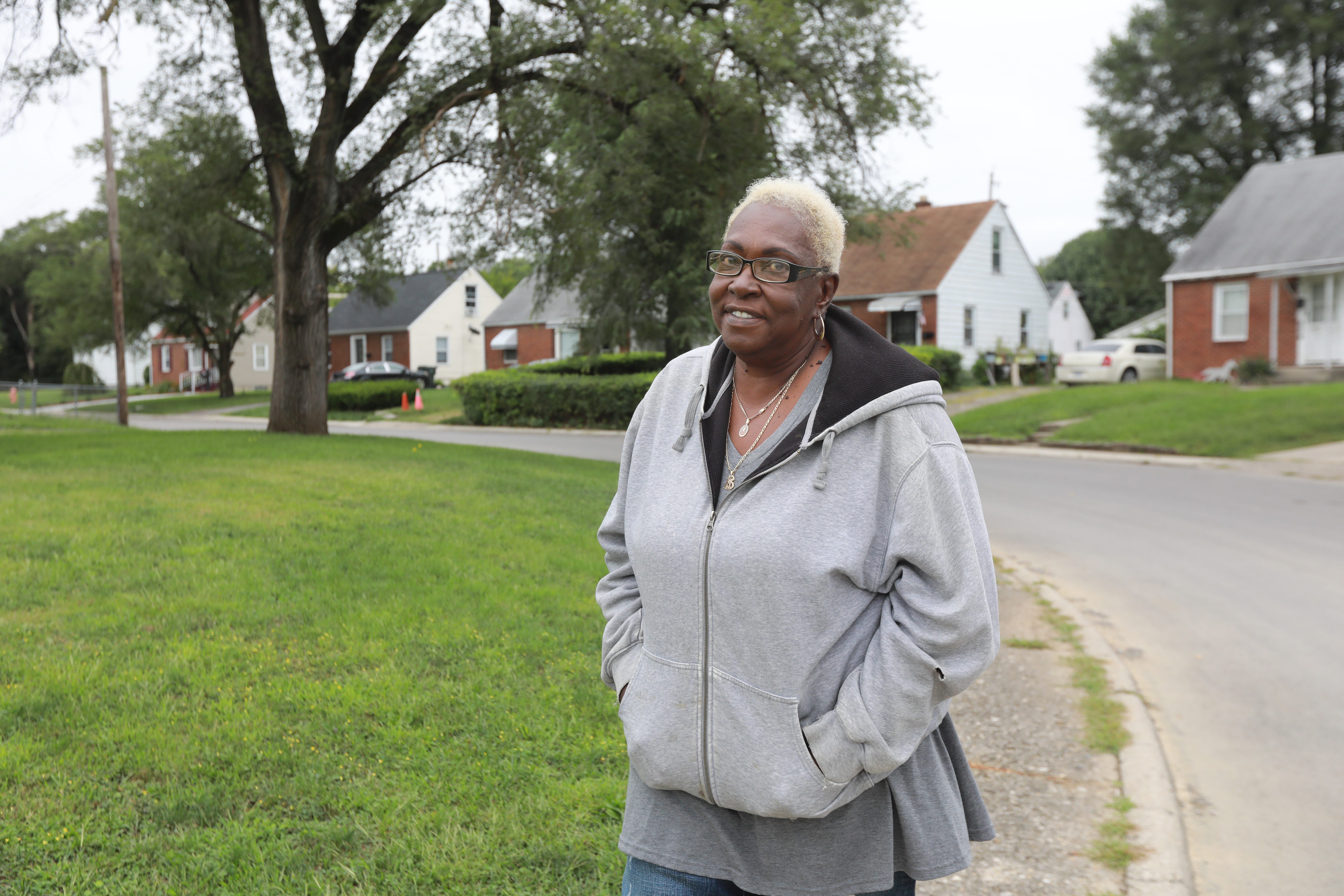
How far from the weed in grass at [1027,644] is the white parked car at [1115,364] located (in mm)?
25256

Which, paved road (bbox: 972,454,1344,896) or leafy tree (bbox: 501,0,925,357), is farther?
leafy tree (bbox: 501,0,925,357)

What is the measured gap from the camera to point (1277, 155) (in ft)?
126

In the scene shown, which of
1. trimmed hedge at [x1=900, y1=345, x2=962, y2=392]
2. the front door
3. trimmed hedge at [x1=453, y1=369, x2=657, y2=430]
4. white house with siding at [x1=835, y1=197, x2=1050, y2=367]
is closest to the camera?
the front door

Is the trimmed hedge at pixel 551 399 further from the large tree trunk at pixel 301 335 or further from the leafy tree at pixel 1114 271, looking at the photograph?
the leafy tree at pixel 1114 271

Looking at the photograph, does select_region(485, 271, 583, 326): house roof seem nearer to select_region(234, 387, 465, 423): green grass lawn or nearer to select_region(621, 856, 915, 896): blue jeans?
select_region(234, 387, 465, 423): green grass lawn

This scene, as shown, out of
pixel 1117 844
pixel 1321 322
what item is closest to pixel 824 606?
pixel 1117 844

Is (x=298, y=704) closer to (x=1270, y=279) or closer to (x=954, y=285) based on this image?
(x=1270, y=279)

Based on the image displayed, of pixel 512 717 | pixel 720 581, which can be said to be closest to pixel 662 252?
pixel 512 717

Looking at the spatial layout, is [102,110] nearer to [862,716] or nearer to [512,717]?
[512,717]

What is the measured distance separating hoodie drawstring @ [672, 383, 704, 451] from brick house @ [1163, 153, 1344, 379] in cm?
2781

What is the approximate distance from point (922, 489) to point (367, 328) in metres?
55.6

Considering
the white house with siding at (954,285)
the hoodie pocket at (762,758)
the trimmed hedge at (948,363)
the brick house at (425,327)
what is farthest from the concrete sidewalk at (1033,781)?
the brick house at (425,327)

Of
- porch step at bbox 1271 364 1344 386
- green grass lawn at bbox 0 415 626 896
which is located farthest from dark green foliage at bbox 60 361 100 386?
green grass lawn at bbox 0 415 626 896

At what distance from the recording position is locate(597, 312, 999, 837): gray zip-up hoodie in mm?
1842
